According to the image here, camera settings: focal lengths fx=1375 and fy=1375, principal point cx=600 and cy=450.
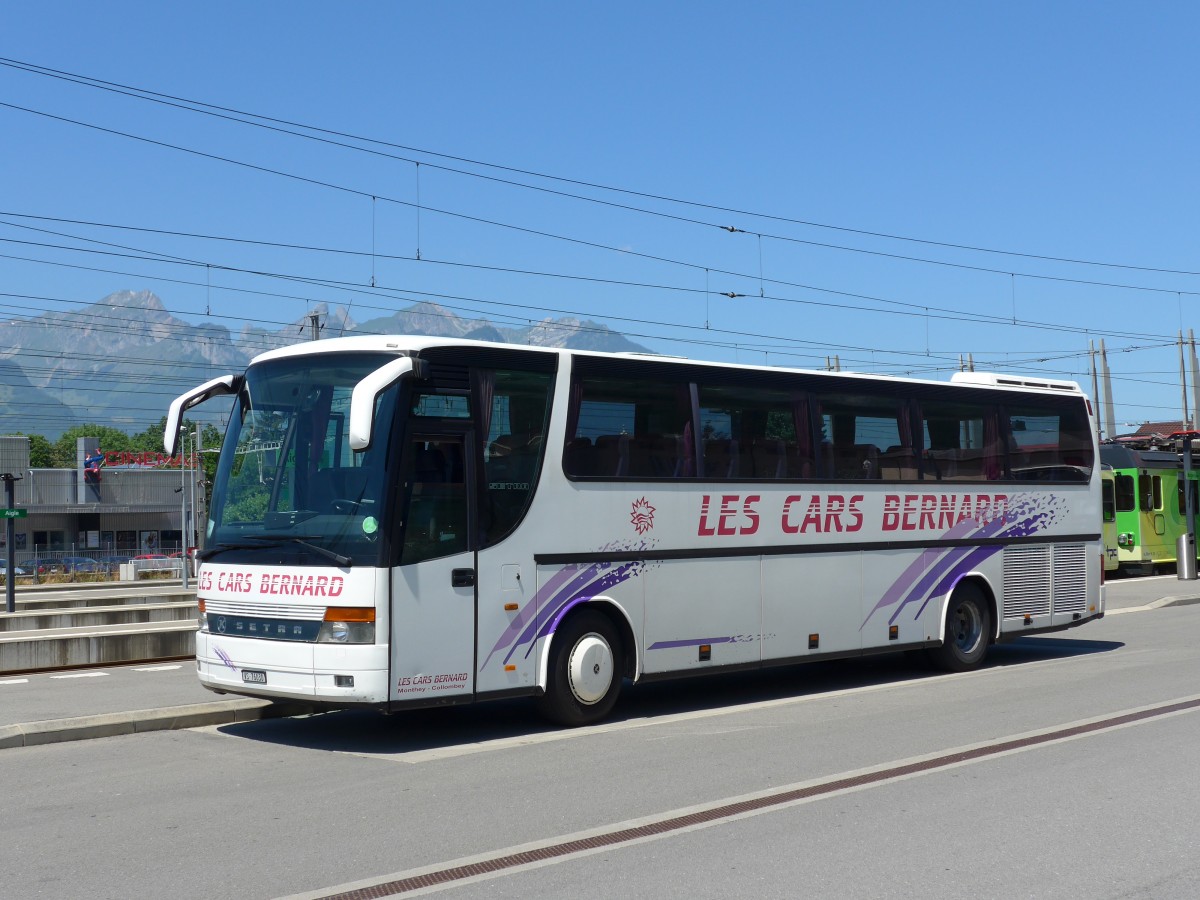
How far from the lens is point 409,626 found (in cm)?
1038

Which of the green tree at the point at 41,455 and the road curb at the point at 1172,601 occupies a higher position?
the green tree at the point at 41,455

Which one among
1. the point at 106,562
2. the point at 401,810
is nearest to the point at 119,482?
the point at 106,562

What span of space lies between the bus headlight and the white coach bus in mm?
17

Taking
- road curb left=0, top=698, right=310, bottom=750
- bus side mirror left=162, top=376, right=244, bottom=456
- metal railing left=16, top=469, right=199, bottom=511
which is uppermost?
metal railing left=16, top=469, right=199, bottom=511

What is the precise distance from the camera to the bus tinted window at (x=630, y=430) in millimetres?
11867

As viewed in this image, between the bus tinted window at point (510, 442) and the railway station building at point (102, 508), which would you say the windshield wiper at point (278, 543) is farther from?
the railway station building at point (102, 508)

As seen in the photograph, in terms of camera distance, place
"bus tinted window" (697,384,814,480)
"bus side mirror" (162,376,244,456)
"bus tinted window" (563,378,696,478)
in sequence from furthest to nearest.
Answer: "bus tinted window" (697,384,814,480)
"bus tinted window" (563,378,696,478)
"bus side mirror" (162,376,244,456)

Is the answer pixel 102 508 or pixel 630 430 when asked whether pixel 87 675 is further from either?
pixel 102 508

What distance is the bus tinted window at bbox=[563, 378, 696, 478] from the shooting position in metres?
11.9

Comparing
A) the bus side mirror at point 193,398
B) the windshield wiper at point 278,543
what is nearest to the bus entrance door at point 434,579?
the windshield wiper at point 278,543

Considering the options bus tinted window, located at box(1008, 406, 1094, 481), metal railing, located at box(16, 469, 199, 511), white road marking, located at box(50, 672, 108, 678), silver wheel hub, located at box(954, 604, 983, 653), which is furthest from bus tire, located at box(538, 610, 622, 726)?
metal railing, located at box(16, 469, 199, 511)

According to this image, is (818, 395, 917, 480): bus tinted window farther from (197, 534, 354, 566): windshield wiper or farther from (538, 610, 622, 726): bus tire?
(197, 534, 354, 566): windshield wiper

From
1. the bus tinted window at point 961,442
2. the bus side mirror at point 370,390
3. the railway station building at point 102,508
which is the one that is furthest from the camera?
the railway station building at point 102,508

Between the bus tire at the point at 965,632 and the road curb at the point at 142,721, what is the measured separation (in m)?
7.51
